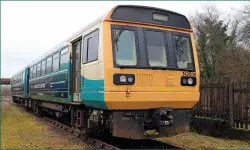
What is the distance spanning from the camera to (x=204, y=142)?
9.05 metres

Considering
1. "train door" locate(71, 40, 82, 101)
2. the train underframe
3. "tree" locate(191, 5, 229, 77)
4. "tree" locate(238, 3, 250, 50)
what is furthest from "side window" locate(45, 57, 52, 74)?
"tree" locate(191, 5, 229, 77)

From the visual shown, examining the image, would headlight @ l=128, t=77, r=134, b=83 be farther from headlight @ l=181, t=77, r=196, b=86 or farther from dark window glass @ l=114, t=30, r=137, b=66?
headlight @ l=181, t=77, r=196, b=86

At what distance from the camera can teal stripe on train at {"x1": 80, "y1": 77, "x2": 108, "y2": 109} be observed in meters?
7.23

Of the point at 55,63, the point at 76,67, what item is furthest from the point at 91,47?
the point at 55,63

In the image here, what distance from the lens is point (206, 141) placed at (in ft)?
30.2

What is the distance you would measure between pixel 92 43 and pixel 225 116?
15.1 feet

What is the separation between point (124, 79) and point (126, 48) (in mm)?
737

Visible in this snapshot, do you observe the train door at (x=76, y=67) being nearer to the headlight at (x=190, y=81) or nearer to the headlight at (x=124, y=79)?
the headlight at (x=124, y=79)

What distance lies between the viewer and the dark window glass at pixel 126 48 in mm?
7383

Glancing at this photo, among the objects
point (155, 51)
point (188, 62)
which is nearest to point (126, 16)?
point (155, 51)

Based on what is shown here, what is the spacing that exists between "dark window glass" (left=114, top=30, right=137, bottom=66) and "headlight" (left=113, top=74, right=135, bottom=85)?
0.29 meters

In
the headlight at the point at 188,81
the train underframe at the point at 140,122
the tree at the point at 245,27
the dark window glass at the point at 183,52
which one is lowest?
the train underframe at the point at 140,122

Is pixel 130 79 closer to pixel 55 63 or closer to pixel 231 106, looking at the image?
Result: pixel 231 106

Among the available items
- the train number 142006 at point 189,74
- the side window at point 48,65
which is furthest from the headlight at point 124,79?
the side window at point 48,65
